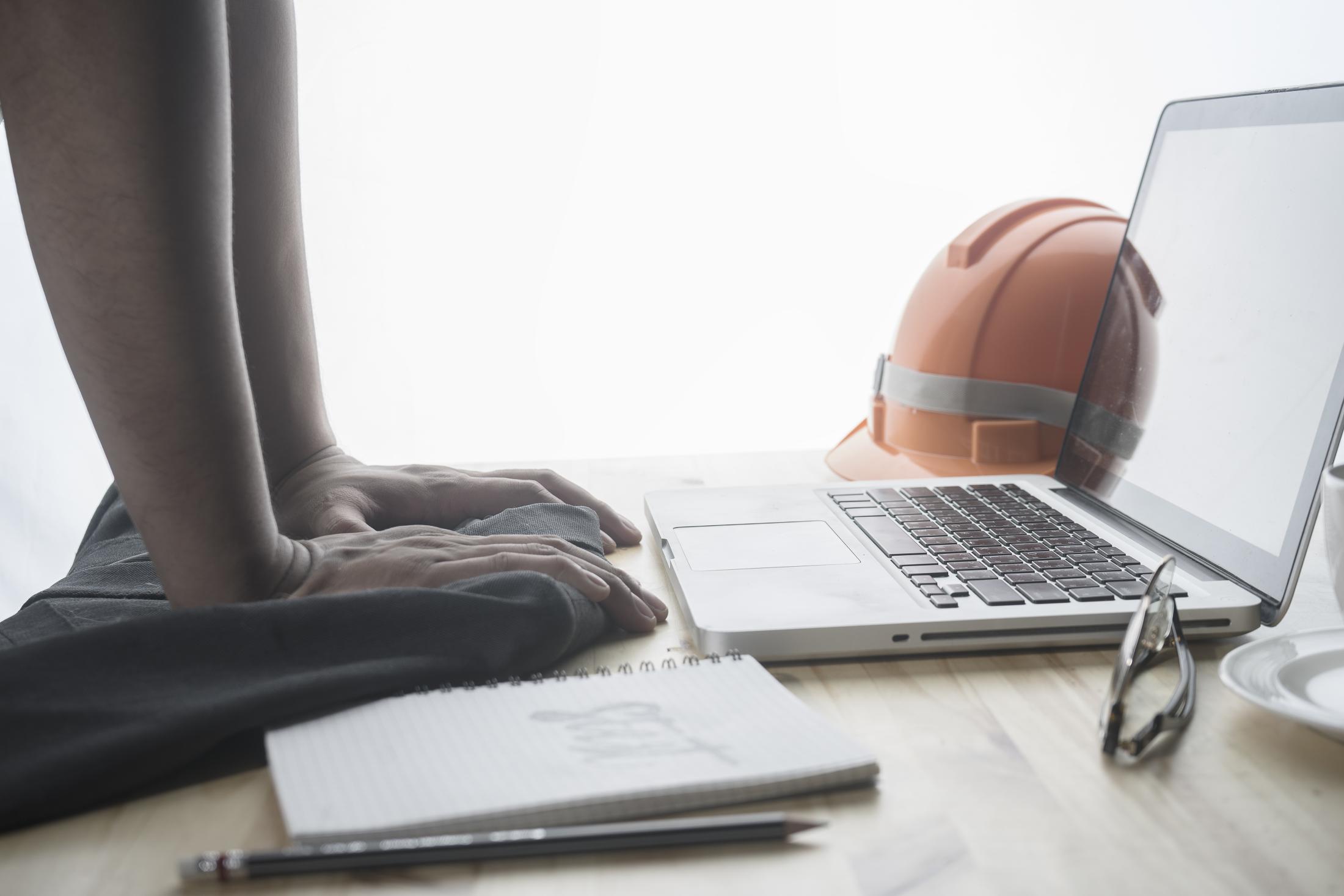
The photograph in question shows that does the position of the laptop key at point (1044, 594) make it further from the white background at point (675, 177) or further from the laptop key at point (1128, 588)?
the white background at point (675, 177)

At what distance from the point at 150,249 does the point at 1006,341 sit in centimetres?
73

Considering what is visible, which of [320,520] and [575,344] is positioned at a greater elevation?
[320,520]

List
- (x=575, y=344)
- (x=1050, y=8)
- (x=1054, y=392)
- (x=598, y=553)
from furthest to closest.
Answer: (x=575, y=344) < (x=1050, y=8) < (x=1054, y=392) < (x=598, y=553)

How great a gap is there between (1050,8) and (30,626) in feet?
8.27

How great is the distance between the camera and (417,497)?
79 centimetres

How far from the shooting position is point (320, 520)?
728 millimetres

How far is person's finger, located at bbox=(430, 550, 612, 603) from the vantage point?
585mm

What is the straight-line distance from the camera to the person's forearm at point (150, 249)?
490 millimetres

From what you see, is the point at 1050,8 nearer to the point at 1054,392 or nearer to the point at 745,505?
the point at 1054,392

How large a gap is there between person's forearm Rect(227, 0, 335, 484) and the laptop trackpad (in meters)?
0.33

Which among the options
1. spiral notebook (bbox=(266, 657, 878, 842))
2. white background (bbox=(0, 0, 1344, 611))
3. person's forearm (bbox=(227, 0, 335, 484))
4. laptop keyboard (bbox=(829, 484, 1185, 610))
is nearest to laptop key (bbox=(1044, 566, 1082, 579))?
laptop keyboard (bbox=(829, 484, 1185, 610))

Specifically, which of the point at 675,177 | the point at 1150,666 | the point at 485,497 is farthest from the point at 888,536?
the point at 675,177

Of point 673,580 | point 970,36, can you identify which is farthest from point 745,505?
point 970,36

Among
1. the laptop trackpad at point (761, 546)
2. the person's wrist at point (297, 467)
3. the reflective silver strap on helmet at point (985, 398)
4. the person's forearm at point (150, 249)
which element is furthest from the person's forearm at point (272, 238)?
the reflective silver strap on helmet at point (985, 398)
